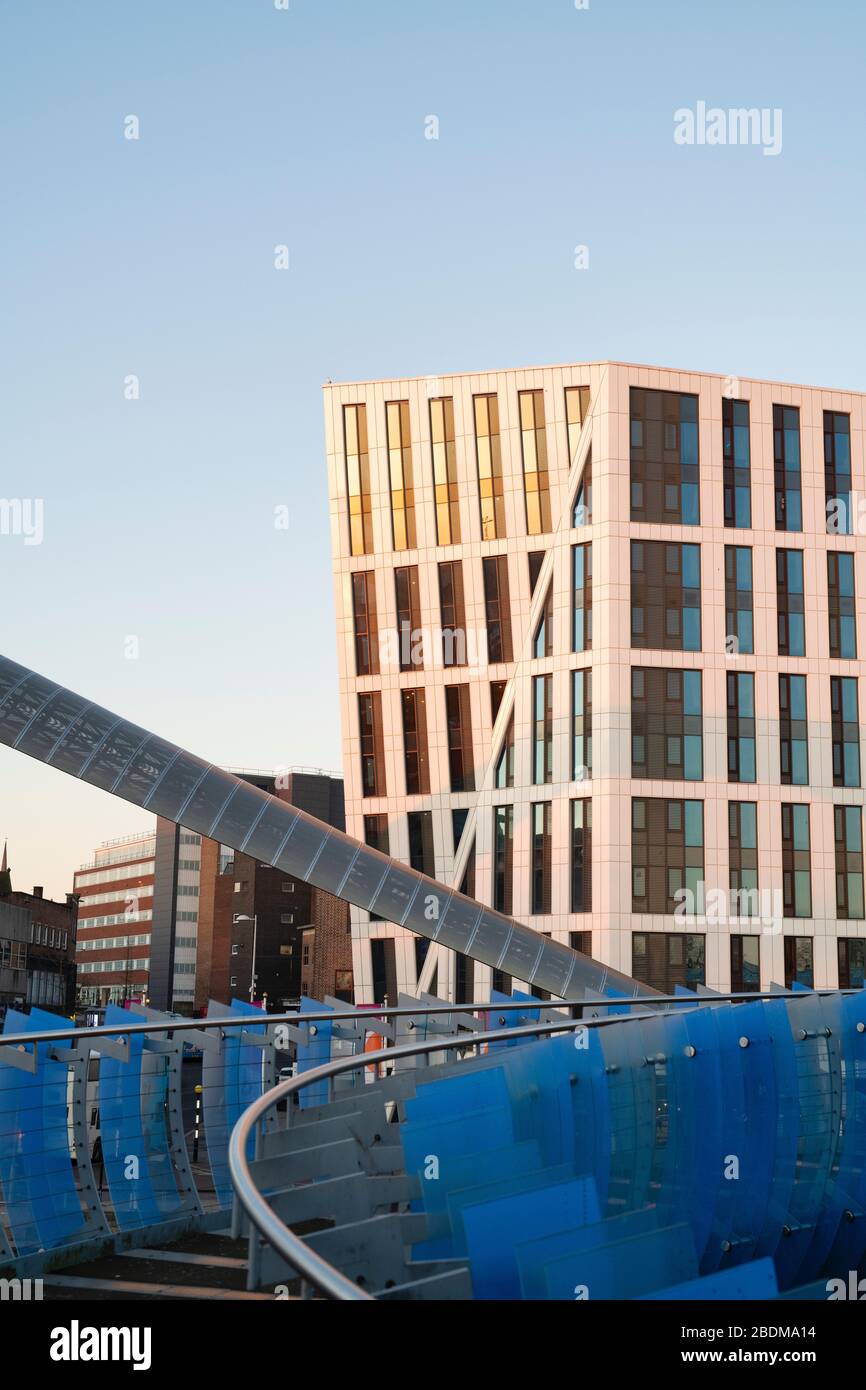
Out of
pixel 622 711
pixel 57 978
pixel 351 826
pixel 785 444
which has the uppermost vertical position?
pixel 785 444

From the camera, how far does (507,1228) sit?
576cm

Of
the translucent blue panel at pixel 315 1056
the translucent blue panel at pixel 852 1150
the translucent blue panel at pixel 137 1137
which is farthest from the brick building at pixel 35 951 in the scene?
the translucent blue panel at pixel 852 1150

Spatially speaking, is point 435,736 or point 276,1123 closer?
point 276,1123

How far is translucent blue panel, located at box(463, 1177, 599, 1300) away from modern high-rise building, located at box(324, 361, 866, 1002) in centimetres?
4153

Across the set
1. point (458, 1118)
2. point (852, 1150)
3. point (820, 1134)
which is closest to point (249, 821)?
point (852, 1150)

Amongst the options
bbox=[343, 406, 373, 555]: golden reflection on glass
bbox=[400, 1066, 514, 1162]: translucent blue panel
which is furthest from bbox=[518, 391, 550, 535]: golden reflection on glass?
bbox=[400, 1066, 514, 1162]: translucent blue panel

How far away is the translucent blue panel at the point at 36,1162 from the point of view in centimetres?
816

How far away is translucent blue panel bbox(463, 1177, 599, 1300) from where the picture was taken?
18.6ft

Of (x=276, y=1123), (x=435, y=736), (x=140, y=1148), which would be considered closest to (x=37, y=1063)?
(x=140, y=1148)

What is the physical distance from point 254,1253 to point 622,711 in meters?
44.0

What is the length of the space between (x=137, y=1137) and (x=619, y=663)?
4016 centimetres

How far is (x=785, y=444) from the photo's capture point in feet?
167
